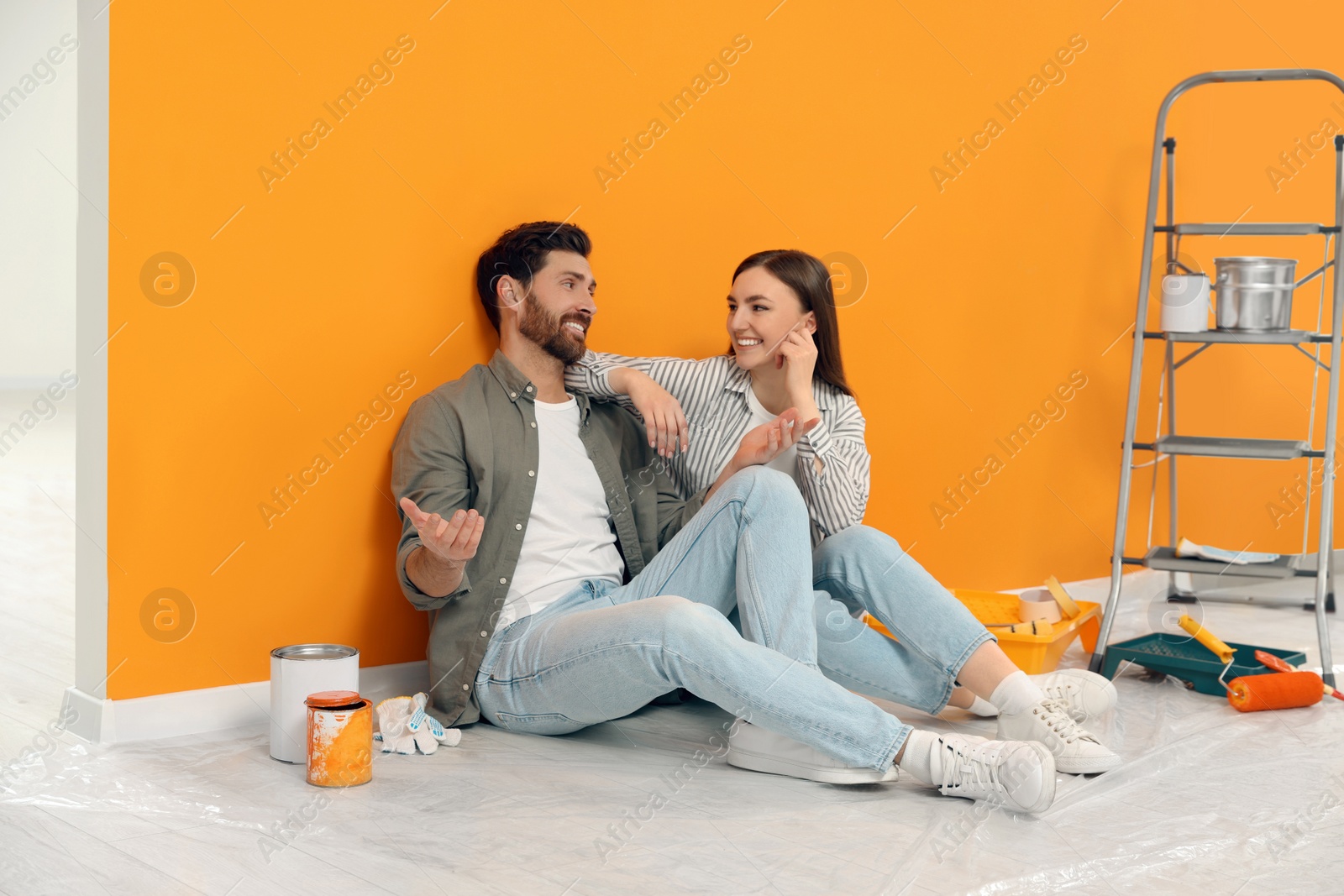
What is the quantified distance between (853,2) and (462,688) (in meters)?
1.63

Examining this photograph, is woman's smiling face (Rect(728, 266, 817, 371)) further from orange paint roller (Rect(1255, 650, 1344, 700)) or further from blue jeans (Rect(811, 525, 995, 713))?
orange paint roller (Rect(1255, 650, 1344, 700))

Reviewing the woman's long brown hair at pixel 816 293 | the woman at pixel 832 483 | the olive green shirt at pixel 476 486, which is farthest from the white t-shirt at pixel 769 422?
the olive green shirt at pixel 476 486

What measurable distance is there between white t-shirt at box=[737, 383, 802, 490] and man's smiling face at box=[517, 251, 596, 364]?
0.32 metres

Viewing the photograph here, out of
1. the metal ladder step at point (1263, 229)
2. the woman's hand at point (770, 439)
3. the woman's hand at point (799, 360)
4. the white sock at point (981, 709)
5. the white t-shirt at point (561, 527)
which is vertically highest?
the metal ladder step at point (1263, 229)

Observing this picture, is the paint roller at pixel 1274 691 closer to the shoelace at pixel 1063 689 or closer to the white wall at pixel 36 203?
the shoelace at pixel 1063 689

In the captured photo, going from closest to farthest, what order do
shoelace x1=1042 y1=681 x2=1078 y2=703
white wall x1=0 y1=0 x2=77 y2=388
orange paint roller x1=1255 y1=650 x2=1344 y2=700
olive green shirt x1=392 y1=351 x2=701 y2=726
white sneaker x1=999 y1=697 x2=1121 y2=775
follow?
white sneaker x1=999 y1=697 x2=1121 y2=775 → olive green shirt x1=392 y1=351 x2=701 y2=726 → shoelace x1=1042 y1=681 x2=1078 y2=703 → orange paint roller x1=1255 y1=650 x2=1344 y2=700 → white wall x1=0 y1=0 x2=77 y2=388

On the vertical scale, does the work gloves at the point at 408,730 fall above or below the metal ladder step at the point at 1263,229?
below

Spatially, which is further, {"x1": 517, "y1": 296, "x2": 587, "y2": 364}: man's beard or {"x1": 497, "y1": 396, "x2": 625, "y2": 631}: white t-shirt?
{"x1": 517, "y1": 296, "x2": 587, "y2": 364}: man's beard

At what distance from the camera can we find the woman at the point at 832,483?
1.74 m

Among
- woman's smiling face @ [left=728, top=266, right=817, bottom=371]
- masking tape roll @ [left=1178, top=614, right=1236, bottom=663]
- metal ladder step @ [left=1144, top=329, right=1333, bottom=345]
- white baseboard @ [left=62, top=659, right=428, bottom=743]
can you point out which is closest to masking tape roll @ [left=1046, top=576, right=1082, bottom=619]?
masking tape roll @ [left=1178, top=614, right=1236, bottom=663]

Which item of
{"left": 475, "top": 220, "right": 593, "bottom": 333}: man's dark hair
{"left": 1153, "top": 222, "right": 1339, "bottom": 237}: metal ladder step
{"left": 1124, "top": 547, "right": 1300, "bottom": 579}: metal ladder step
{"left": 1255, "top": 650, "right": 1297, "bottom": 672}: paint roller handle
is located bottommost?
{"left": 1255, "top": 650, "right": 1297, "bottom": 672}: paint roller handle

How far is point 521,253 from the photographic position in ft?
6.29

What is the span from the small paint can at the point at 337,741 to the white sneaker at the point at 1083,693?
1.04 meters

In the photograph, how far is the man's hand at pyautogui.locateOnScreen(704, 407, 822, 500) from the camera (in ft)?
5.92
